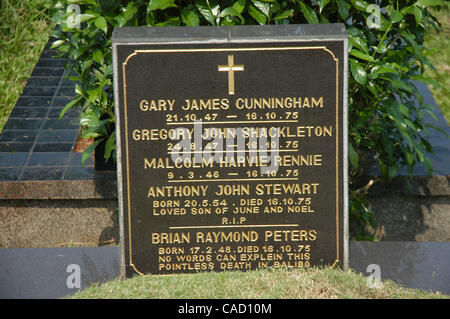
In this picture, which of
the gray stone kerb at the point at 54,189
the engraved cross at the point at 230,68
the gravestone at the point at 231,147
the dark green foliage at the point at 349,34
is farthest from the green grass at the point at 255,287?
the engraved cross at the point at 230,68

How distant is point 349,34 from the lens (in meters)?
4.48

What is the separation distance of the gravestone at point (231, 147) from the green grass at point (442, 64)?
9.26ft

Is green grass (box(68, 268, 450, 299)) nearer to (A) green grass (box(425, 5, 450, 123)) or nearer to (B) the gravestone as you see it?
(B) the gravestone

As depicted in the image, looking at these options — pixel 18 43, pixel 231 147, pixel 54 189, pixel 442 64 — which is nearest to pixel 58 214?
pixel 54 189

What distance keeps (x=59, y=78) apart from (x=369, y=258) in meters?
3.57

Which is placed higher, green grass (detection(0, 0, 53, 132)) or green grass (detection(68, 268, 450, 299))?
green grass (detection(0, 0, 53, 132))

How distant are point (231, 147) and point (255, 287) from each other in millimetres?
839

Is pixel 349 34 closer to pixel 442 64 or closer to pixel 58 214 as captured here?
pixel 58 214

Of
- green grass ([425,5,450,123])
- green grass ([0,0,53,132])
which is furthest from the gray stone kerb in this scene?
green grass ([425,5,450,123])

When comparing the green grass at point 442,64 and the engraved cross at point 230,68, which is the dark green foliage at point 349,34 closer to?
the engraved cross at point 230,68

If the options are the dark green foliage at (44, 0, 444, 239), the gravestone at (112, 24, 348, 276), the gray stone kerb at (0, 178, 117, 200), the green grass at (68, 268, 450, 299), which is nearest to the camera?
the green grass at (68, 268, 450, 299)

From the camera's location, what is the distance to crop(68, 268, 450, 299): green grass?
409 cm

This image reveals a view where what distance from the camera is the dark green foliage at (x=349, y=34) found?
4401mm

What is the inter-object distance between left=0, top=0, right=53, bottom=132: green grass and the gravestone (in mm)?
2826
